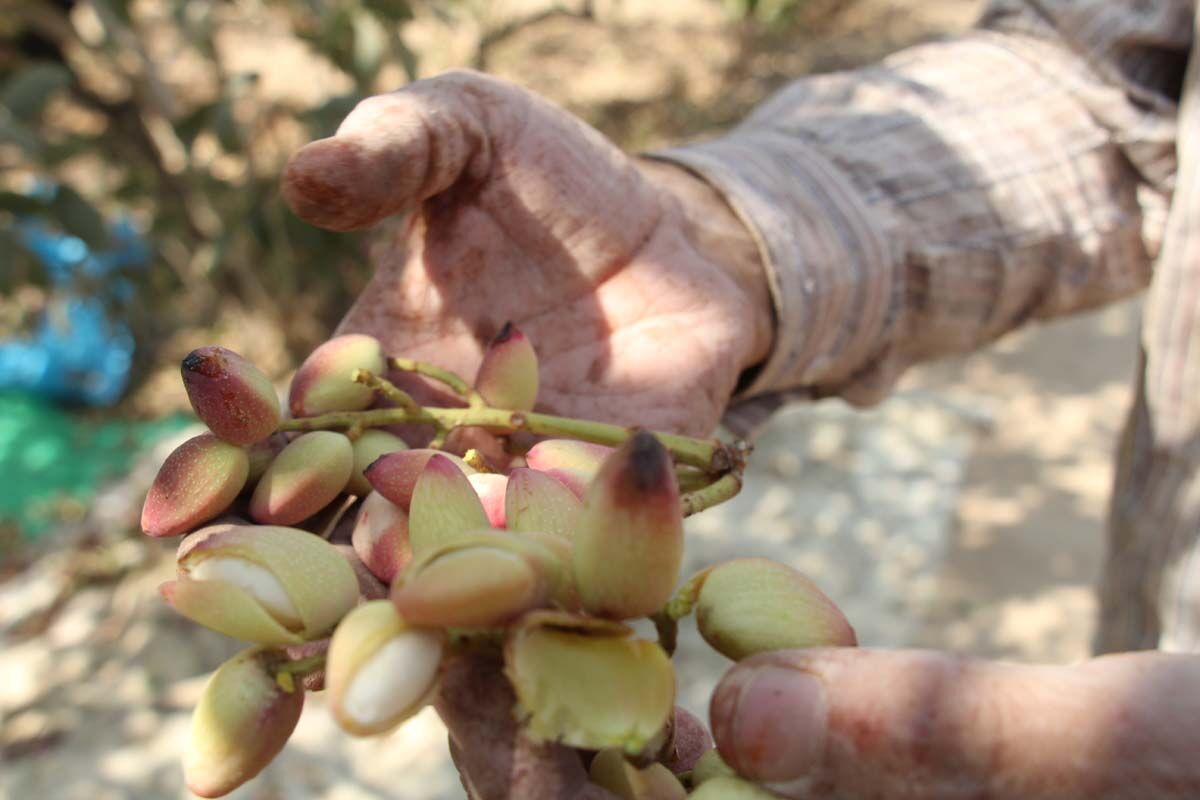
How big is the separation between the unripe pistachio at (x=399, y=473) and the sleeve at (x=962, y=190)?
55 centimetres

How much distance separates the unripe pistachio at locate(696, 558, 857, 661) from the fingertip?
1.43 feet

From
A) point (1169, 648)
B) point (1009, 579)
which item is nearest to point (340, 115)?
point (1169, 648)

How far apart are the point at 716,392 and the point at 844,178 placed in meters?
0.35

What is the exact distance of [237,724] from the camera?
22.7 inches

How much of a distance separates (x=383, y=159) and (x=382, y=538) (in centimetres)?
32

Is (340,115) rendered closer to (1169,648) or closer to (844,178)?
(844,178)

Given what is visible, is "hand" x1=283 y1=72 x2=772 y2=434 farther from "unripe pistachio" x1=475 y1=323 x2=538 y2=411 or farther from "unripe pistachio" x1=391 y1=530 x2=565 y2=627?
"unripe pistachio" x1=391 y1=530 x2=565 y2=627

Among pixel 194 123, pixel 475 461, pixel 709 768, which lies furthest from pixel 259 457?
pixel 194 123

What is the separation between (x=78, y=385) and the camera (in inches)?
115

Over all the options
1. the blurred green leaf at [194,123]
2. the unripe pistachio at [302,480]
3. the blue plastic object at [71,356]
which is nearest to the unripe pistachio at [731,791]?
the unripe pistachio at [302,480]

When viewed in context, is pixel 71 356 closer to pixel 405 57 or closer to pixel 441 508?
pixel 405 57

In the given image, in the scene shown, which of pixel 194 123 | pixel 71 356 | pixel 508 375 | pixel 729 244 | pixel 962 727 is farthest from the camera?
pixel 71 356

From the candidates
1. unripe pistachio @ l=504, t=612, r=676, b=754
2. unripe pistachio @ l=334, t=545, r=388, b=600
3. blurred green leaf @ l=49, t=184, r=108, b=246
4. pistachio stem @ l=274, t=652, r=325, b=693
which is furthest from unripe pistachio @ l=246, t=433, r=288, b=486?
blurred green leaf @ l=49, t=184, r=108, b=246

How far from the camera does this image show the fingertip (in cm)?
82
